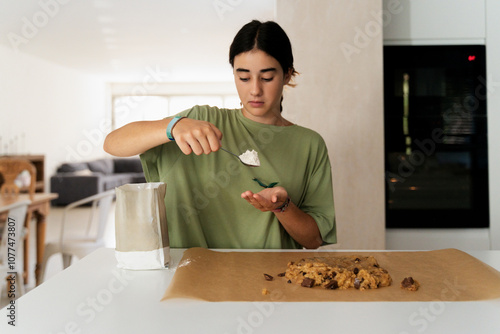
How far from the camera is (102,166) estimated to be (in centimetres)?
1038

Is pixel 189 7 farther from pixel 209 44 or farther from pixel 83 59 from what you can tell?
pixel 83 59

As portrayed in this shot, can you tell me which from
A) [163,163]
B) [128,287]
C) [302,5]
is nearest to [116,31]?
[302,5]

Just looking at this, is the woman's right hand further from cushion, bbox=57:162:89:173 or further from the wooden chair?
cushion, bbox=57:162:89:173

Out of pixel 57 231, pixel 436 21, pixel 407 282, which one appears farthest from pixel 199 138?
pixel 57 231

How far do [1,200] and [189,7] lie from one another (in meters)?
3.13

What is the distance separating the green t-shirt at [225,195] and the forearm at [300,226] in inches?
1.1

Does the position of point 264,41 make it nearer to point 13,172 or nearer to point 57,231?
point 13,172

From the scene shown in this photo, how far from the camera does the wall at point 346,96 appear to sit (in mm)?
2361

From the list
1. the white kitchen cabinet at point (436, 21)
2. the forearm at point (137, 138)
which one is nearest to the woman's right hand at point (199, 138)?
the forearm at point (137, 138)

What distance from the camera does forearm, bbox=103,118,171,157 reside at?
3.76 feet

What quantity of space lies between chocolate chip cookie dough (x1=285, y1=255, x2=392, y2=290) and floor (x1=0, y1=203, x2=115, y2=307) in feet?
8.98

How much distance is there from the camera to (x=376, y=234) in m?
2.39

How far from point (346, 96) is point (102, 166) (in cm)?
881

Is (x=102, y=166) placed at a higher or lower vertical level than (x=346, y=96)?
lower
